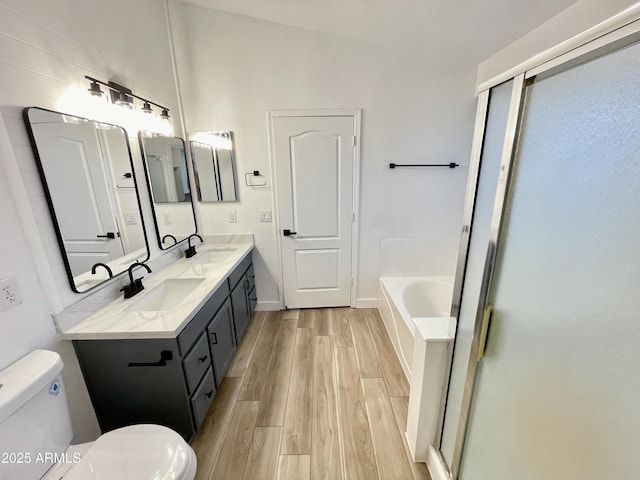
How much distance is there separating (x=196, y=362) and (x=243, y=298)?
939mm

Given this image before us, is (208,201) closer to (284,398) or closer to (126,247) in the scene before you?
(126,247)

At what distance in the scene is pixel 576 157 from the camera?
0.60 m

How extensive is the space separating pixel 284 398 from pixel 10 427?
4.36ft

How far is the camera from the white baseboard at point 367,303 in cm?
296

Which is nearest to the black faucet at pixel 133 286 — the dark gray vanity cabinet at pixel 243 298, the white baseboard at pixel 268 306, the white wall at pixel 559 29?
the dark gray vanity cabinet at pixel 243 298

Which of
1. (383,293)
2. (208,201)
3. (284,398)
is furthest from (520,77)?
(208,201)

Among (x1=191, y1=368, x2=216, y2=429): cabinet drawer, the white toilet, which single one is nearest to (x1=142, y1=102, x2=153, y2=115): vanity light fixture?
the white toilet

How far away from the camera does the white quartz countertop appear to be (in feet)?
4.24

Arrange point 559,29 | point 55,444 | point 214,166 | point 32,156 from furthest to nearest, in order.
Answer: point 214,166, point 32,156, point 55,444, point 559,29

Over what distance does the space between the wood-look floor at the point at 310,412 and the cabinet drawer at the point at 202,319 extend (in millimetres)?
630

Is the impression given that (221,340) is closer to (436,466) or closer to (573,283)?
(436,466)

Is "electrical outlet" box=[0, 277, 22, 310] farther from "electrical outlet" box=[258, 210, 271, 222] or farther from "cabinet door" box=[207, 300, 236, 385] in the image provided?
"electrical outlet" box=[258, 210, 271, 222]

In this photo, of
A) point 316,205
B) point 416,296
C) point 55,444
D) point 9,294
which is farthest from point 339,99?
point 55,444

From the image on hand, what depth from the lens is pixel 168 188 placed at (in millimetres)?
2205
